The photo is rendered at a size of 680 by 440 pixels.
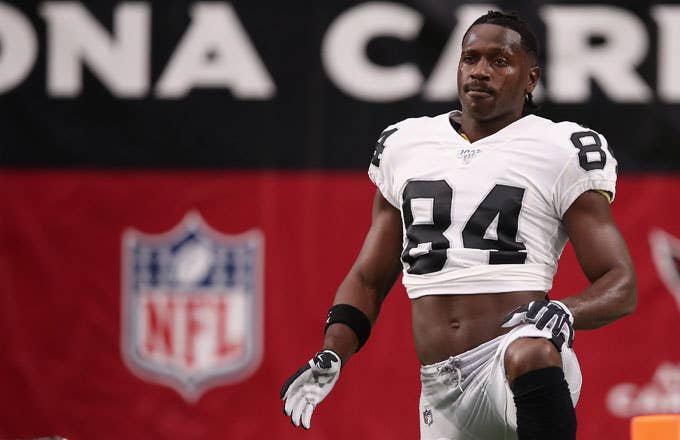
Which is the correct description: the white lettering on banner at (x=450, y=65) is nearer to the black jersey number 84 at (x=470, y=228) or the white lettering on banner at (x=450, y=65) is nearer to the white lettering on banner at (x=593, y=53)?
the white lettering on banner at (x=593, y=53)

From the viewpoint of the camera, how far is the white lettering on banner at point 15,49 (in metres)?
4.84

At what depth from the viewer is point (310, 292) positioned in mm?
4738

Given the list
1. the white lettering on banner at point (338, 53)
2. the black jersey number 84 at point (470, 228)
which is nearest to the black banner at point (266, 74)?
the white lettering on banner at point (338, 53)

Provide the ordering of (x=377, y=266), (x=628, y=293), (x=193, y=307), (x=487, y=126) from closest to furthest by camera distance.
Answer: (x=628, y=293)
(x=487, y=126)
(x=377, y=266)
(x=193, y=307)

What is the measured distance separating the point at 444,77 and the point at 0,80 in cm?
167

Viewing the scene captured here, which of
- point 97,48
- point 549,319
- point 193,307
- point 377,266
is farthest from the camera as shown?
point 97,48

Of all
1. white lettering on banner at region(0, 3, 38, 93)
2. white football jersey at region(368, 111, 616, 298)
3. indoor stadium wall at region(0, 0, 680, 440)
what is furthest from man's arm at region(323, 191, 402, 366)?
white lettering on banner at region(0, 3, 38, 93)

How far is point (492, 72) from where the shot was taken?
2945 millimetres

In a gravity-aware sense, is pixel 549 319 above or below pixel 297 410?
above

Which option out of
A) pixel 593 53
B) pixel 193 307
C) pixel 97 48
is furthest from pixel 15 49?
pixel 593 53

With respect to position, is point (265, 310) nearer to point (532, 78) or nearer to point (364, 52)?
point (364, 52)

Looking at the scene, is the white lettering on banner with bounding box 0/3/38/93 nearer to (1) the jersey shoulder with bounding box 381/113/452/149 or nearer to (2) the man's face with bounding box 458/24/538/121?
(1) the jersey shoulder with bounding box 381/113/452/149

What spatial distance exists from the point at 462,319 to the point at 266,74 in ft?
7.24

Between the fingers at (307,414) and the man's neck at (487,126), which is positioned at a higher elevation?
the man's neck at (487,126)
